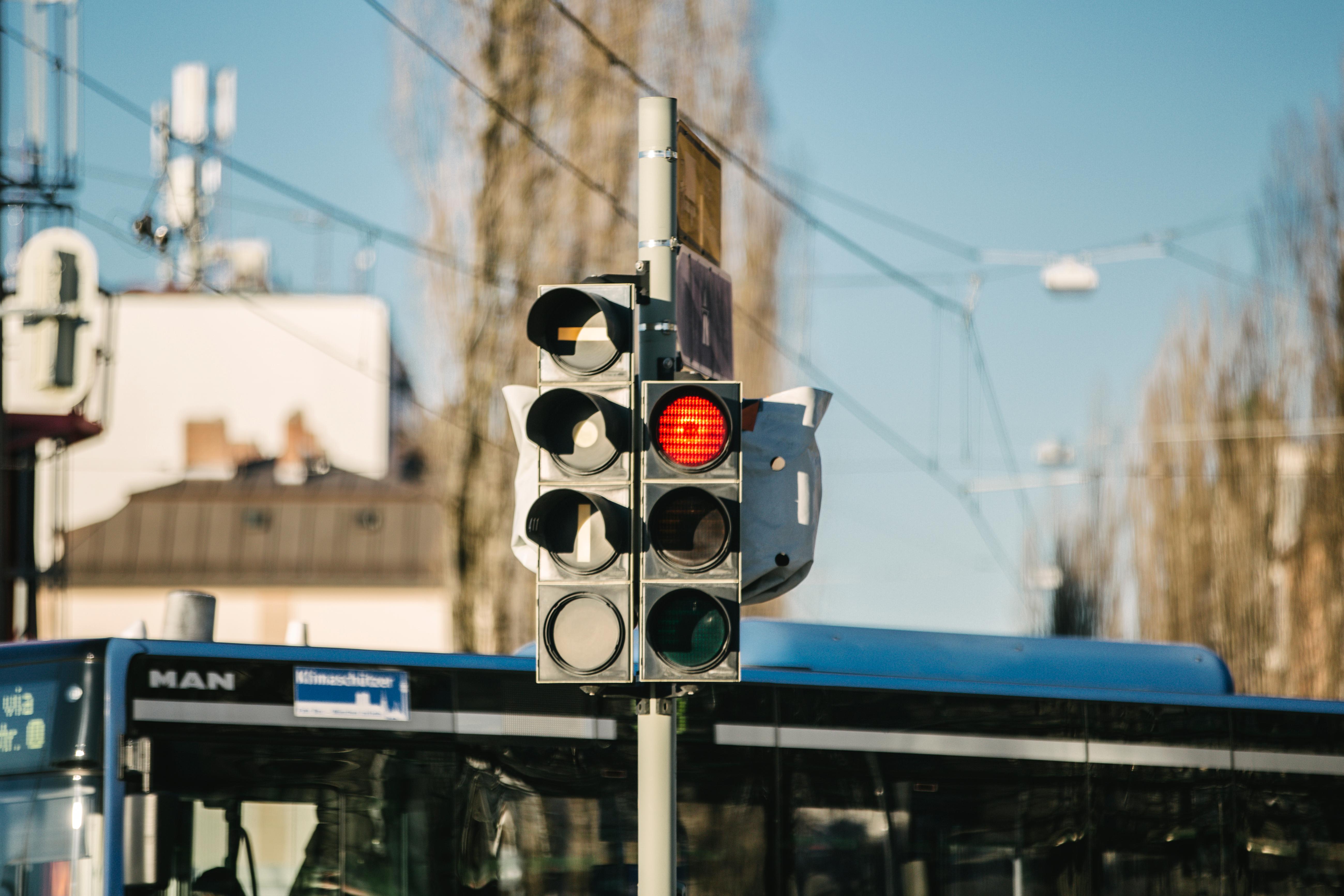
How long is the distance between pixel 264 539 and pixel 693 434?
3709cm

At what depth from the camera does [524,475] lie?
496cm

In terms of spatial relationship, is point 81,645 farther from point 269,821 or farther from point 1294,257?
point 1294,257

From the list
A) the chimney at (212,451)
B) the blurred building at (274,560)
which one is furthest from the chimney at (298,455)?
the blurred building at (274,560)

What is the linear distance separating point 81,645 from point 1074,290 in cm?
1323

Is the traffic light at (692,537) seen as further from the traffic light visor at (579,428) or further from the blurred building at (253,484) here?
the blurred building at (253,484)

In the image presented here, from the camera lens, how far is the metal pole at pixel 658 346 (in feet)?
16.2

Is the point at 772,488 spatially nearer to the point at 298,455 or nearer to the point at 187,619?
the point at 187,619

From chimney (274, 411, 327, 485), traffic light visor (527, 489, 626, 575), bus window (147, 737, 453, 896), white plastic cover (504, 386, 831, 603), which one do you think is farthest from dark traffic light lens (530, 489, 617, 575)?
chimney (274, 411, 327, 485)

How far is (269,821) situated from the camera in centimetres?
725

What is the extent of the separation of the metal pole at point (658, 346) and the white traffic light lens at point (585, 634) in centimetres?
29

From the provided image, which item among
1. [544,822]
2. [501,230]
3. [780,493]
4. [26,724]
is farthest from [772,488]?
[501,230]

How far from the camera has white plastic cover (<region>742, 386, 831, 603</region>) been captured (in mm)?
5051

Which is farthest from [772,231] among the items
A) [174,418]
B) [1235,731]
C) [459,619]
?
[174,418]

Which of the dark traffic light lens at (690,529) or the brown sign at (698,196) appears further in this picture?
the brown sign at (698,196)
